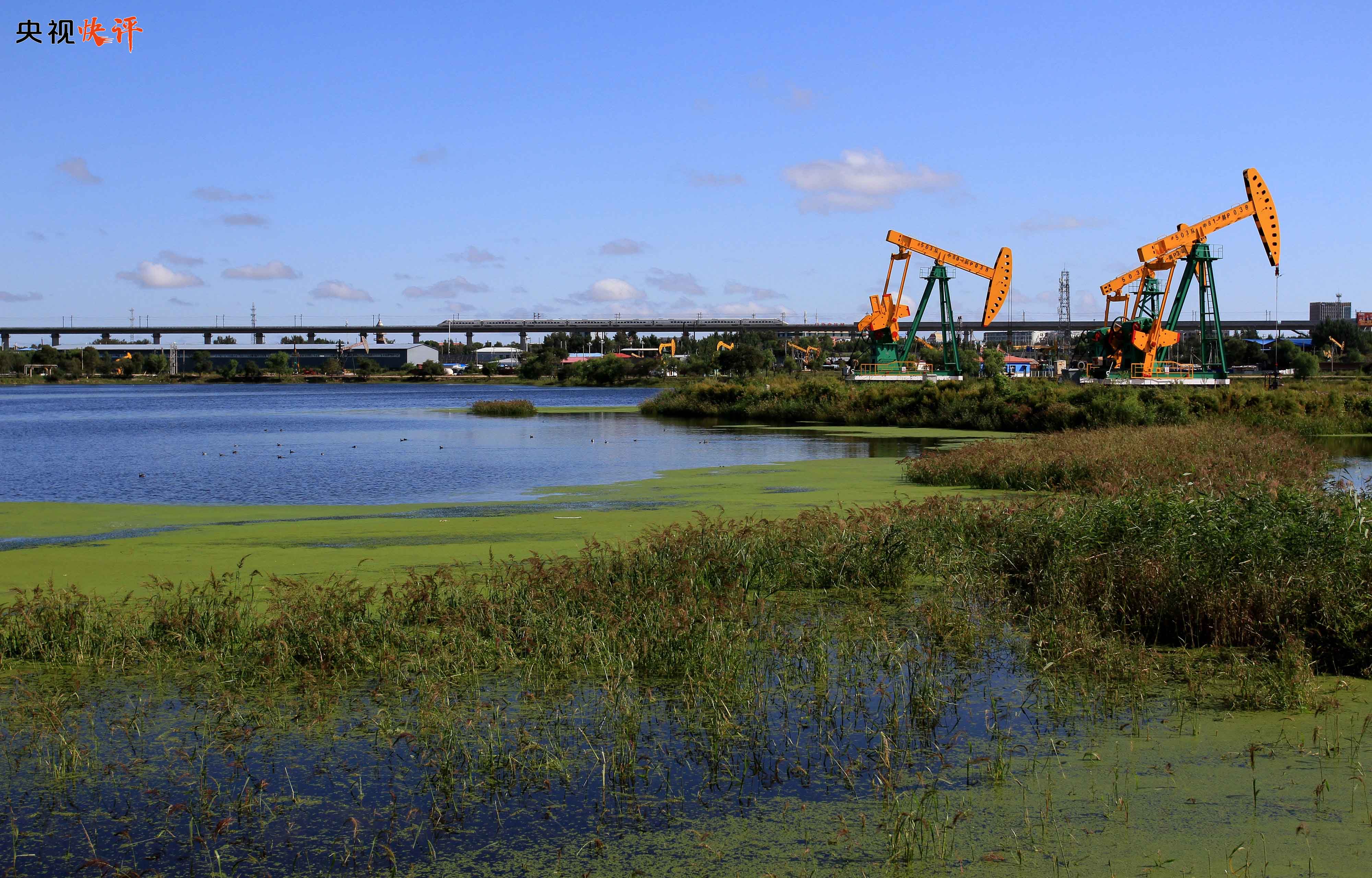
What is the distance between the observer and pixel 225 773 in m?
6.80

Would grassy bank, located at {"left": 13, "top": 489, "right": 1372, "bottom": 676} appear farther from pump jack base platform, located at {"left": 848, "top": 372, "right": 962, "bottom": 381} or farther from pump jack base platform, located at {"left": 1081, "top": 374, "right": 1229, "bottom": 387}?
pump jack base platform, located at {"left": 848, "top": 372, "right": 962, "bottom": 381}

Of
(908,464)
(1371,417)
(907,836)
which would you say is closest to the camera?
(907,836)

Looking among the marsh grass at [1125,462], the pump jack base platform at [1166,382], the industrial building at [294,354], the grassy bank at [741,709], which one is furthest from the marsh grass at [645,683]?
the industrial building at [294,354]

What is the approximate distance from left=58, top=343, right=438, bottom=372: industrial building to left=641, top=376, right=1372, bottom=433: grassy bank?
138242 mm

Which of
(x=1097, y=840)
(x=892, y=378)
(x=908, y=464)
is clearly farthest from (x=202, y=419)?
(x=1097, y=840)

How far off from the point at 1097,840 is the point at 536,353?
180 meters

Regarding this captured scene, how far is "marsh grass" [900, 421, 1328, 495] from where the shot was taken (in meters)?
16.5

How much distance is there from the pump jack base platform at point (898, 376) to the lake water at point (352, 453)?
13472mm

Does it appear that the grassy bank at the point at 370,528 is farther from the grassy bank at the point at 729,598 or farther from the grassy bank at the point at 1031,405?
the grassy bank at the point at 1031,405

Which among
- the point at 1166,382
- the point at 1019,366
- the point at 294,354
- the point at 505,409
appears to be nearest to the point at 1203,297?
the point at 1166,382

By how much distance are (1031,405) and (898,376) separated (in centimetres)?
2250

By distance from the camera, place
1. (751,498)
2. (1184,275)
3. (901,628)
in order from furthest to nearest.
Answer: (1184,275) → (751,498) → (901,628)

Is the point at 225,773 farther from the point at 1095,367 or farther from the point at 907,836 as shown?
the point at 1095,367

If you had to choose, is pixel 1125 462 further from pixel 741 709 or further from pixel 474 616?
pixel 741 709
